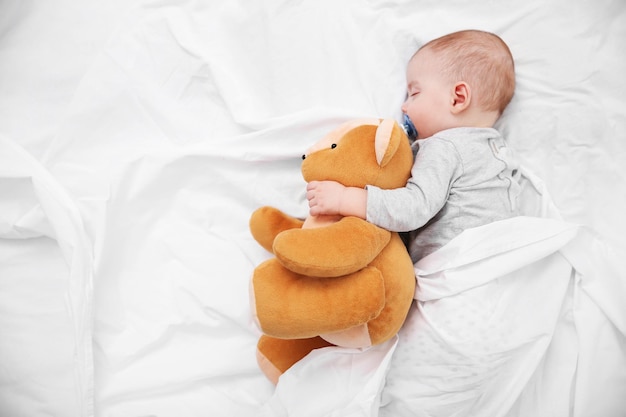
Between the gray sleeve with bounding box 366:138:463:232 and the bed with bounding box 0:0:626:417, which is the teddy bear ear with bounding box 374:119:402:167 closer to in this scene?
the gray sleeve with bounding box 366:138:463:232

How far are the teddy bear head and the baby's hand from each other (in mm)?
13

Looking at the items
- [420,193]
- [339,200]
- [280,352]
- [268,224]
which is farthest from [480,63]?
[280,352]

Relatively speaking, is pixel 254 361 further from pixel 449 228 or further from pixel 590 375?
pixel 590 375

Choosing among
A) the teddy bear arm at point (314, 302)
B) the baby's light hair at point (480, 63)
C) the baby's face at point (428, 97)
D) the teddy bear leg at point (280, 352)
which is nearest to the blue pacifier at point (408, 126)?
the baby's face at point (428, 97)

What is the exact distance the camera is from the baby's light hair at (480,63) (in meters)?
0.98

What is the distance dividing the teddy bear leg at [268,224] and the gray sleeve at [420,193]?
204mm

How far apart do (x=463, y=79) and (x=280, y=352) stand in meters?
0.65

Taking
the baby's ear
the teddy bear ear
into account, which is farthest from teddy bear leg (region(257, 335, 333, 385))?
the baby's ear

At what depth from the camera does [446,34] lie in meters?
1.08

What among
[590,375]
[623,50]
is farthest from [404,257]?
[623,50]

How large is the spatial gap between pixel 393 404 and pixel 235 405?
0.32 metres

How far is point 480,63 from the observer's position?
977 mm

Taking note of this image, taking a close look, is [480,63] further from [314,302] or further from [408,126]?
[314,302]

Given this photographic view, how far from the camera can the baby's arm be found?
2.76ft
